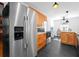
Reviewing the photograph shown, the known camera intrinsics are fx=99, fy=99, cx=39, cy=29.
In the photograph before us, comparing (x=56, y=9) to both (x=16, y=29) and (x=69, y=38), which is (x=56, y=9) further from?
(x=16, y=29)

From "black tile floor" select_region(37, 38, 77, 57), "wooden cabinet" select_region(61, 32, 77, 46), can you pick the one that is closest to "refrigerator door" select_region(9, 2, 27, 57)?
"black tile floor" select_region(37, 38, 77, 57)

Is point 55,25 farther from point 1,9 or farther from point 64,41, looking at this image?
point 1,9

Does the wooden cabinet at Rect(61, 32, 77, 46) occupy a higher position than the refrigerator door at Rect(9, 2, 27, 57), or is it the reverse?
the refrigerator door at Rect(9, 2, 27, 57)

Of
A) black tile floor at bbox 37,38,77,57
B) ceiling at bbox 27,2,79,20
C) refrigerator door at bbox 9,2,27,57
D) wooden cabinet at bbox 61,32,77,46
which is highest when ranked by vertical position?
ceiling at bbox 27,2,79,20

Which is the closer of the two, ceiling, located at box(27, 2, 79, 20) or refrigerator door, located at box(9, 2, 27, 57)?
refrigerator door, located at box(9, 2, 27, 57)

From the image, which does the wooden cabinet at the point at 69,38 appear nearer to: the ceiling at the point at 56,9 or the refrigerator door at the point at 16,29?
the ceiling at the point at 56,9

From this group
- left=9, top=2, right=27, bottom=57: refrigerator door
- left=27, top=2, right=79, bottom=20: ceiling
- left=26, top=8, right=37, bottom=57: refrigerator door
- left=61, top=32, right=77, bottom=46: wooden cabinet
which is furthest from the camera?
left=61, top=32, right=77, bottom=46: wooden cabinet

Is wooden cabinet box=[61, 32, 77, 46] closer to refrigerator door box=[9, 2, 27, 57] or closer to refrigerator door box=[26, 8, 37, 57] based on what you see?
refrigerator door box=[26, 8, 37, 57]

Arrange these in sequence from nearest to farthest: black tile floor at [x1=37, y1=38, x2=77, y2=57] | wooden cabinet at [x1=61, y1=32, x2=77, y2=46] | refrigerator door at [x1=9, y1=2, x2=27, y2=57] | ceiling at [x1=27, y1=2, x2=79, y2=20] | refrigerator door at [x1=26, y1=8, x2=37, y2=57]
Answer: refrigerator door at [x1=9, y1=2, x2=27, y2=57] < refrigerator door at [x1=26, y1=8, x2=37, y2=57] < black tile floor at [x1=37, y1=38, x2=77, y2=57] < ceiling at [x1=27, y1=2, x2=79, y2=20] < wooden cabinet at [x1=61, y1=32, x2=77, y2=46]

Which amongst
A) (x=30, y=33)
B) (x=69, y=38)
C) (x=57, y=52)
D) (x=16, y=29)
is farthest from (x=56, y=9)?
(x=16, y=29)

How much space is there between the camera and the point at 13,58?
242cm

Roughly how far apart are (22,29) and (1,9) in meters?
1.20

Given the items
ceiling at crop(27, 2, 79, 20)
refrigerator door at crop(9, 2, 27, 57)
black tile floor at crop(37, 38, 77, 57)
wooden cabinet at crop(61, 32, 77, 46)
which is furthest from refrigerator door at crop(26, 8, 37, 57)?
wooden cabinet at crop(61, 32, 77, 46)

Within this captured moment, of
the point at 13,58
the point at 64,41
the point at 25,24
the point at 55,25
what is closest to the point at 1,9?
the point at 25,24
